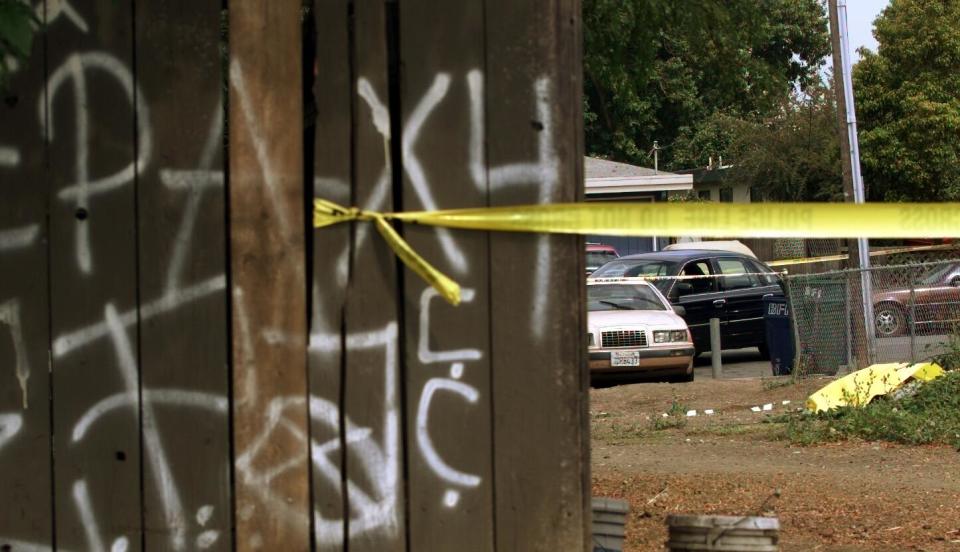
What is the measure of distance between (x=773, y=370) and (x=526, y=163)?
14.0 m

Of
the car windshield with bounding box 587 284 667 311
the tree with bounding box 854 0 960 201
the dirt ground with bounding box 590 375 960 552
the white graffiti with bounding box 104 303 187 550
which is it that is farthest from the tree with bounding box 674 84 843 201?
the white graffiti with bounding box 104 303 187 550

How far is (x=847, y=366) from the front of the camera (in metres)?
15.4

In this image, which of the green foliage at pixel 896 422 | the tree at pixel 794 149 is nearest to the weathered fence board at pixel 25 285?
the green foliage at pixel 896 422

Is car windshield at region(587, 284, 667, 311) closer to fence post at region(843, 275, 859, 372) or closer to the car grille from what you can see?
the car grille

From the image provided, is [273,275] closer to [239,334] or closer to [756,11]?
[239,334]

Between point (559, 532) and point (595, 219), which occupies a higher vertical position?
point (595, 219)

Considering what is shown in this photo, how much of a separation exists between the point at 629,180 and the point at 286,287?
91.3 ft

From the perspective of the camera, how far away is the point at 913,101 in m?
35.3

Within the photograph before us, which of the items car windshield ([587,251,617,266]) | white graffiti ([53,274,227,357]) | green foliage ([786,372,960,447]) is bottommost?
green foliage ([786,372,960,447])

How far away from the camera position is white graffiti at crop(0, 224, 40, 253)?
3766 mm

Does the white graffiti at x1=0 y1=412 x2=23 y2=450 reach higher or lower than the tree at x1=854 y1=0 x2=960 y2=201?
lower

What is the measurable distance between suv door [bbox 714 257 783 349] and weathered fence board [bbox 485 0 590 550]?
53.2 feet

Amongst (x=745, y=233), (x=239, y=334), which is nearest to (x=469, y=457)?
(x=239, y=334)

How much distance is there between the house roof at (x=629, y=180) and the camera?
3067 cm
